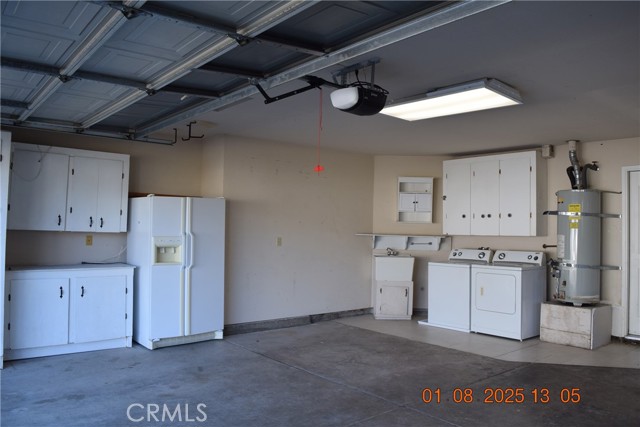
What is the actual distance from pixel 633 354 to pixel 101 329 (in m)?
6.02

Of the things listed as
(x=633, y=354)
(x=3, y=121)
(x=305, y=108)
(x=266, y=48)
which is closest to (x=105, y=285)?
(x=3, y=121)

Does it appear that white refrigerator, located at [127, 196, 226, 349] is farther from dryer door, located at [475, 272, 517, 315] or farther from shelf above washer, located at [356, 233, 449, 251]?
dryer door, located at [475, 272, 517, 315]

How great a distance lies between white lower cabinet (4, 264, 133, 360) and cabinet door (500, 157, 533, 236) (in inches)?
196

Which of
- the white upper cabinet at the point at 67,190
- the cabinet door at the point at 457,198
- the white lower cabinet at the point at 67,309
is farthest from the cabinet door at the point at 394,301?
the white upper cabinet at the point at 67,190

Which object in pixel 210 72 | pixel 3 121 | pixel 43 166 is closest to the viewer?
pixel 210 72

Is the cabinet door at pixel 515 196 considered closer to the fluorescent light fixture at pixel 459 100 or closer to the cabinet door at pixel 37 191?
the fluorescent light fixture at pixel 459 100

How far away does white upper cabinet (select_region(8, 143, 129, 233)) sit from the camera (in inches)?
205

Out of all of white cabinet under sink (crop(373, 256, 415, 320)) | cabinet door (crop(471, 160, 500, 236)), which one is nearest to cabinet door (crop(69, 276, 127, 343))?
white cabinet under sink (crop(373, 256, 415, 320))

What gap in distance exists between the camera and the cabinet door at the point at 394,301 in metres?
7.62

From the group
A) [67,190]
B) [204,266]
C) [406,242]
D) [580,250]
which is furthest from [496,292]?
[67,190]

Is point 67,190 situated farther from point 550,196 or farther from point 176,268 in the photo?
point 550,196

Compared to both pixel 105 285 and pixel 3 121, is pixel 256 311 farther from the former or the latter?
pixel 3 121

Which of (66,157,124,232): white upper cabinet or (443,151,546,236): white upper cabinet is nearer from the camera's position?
(66,157,124,232): white upper cabinet

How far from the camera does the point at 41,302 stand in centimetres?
508
